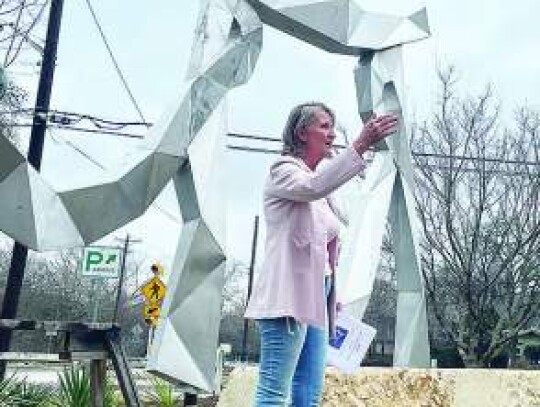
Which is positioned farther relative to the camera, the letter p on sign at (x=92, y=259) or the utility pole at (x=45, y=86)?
the utility pole at (x=45, y=86)

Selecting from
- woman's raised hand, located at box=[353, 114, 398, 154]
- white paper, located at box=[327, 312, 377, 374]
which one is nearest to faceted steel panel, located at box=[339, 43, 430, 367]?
white paper, located at box=[327, 312, 377, 374]

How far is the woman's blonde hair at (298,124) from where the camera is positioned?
2.62 meters

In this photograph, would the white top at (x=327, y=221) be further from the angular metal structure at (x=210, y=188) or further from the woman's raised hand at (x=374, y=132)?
the angular metal structure at (x=210, y=188)

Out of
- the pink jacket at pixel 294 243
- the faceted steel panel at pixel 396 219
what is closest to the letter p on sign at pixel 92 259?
the faceted steel panel at pixel 396 219

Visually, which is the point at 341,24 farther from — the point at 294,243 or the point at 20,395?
the point at 20,395

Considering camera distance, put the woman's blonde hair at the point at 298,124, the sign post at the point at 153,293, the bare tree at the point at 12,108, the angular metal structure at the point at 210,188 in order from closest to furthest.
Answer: the woman's blonde hair at the point at 298,124 < the angular metal structure at the point at 210,188 < the bare tree at the point at 12,108 < the sign post at the point at 153,293

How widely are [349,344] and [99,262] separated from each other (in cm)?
738

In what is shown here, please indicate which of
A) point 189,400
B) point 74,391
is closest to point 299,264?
point 74,391

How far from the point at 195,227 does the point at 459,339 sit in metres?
13.0

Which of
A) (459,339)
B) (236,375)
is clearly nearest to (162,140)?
(236,375)

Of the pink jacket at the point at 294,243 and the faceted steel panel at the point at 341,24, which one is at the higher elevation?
the faceted steel panel at the point at 341,24

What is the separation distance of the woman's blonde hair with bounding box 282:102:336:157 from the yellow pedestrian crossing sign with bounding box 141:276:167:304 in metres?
8.78

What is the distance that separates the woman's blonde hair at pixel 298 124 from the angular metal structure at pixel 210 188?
4.23ft

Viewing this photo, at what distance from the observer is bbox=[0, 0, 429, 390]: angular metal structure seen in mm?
3490
